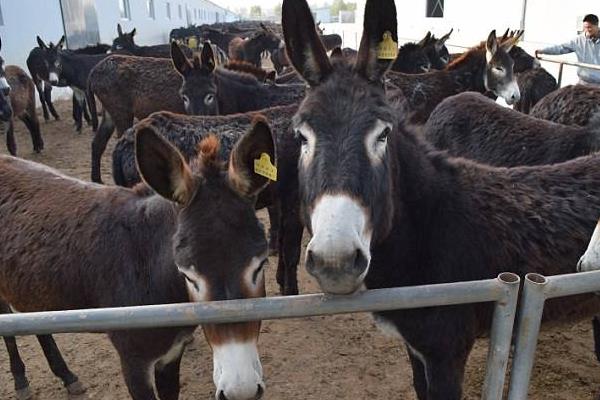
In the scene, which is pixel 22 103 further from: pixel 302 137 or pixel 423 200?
pixel 423 200

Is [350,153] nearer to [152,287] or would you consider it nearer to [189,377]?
[152,287]

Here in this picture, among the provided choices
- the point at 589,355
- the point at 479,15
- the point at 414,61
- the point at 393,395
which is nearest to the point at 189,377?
the point at 393,395

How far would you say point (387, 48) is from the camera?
215cm

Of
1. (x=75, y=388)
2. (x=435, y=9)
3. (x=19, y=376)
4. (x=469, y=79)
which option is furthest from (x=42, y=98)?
(x=435, y=9)

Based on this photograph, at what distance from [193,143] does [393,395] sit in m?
2.67

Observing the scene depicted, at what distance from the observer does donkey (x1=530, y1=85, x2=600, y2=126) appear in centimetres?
498

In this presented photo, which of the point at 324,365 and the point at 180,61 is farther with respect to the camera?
the point at 180,61

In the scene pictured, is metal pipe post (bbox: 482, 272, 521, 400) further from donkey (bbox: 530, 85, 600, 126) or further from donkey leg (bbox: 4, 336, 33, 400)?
donkey (bbox: 530, 85, 600, 126)

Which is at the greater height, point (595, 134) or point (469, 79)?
point (469, 79)

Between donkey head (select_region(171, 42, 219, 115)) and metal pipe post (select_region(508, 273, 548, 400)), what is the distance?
5406 millimetres

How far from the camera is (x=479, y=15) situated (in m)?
14.6

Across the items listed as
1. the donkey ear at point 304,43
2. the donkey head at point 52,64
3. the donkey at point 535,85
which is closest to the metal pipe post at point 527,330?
the donkey ear at point 304,43

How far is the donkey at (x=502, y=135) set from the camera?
4070mm

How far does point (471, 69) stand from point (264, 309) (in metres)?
7.14
